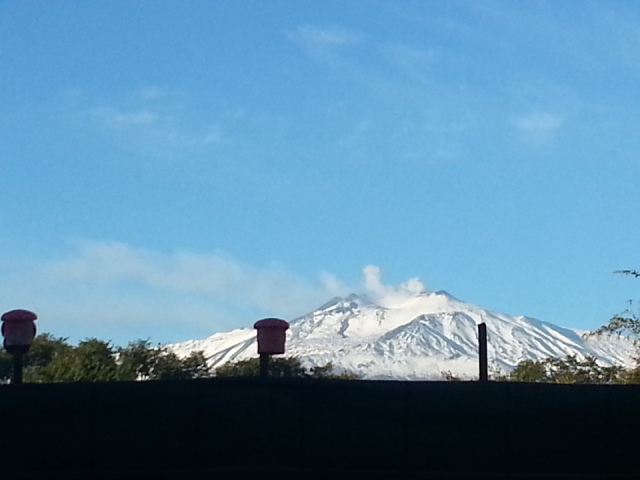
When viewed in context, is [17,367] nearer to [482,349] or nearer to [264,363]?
[264,363]

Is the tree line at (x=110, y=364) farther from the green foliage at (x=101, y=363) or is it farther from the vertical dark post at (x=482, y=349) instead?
the vertical dark post at (x=482, y=349)

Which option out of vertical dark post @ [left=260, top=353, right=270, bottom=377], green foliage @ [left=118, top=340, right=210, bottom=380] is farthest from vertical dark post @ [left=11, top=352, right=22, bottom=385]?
green foliage @ [left=118, top=340, right=210, bottom=380]

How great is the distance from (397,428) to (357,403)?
0.55 m

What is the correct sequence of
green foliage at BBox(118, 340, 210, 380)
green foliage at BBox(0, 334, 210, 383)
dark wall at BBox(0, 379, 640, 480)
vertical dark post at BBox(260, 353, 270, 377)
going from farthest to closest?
green foliage at BBox(118, 340, 210, 380)
green foliage at BBox(0, 334, 210, 383)
vertical dark post at BBox(260, 353, 270, 377)
dark wall at BBox(0, 379, 640, 480)

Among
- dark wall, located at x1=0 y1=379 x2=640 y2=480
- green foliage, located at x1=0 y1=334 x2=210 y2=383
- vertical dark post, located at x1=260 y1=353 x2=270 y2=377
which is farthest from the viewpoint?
green foliage, located at x1=0 y1=334 x2=210 y2=383

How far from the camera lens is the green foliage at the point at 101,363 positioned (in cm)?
2306

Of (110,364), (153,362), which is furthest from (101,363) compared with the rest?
(153,362)

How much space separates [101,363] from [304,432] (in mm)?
13697

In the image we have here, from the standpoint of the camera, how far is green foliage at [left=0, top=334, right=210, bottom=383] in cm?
2306

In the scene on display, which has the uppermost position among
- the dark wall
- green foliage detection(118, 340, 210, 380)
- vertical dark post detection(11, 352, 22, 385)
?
green foliage detection(118, 340, 210, 380)

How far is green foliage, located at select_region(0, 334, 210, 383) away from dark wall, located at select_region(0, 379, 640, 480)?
894cm

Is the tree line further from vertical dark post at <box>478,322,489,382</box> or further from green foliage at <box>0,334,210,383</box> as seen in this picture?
vertical dark post at <box>478,322,489,382</box>

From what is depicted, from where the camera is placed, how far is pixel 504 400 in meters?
12.9

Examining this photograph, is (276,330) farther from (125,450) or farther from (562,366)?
(562,366)
